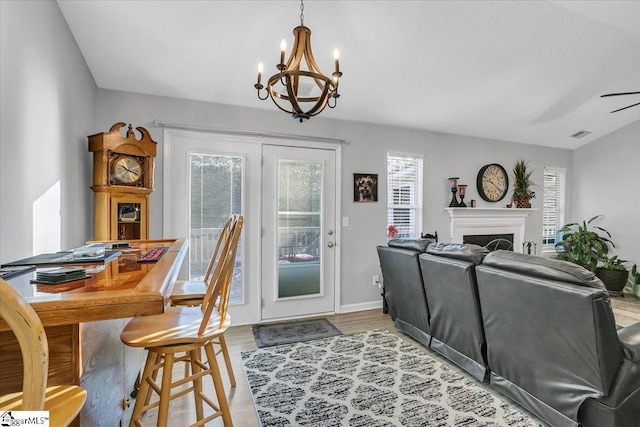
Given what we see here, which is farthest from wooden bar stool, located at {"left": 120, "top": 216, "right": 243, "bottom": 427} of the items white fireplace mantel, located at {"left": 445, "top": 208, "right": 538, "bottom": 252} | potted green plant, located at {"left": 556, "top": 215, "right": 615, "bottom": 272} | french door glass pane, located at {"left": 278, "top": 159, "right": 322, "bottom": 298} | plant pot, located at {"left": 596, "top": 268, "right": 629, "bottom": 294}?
plant pot, located at {"left": 596, "top": 268, "right": 629, "bottom": 294}

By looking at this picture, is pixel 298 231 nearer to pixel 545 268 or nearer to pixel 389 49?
pixel 389 49

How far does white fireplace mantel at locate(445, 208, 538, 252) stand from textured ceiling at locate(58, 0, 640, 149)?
1541 mm

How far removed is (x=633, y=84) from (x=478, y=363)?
12.6 feet

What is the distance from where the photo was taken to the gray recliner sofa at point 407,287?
281cm

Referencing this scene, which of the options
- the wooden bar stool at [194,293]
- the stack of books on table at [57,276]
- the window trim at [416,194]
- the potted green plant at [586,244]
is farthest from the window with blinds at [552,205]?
the stack of books on table at [57,276]

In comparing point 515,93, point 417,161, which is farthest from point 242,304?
point 515,93

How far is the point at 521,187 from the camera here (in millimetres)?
5152

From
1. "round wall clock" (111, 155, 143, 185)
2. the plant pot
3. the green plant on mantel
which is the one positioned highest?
"round wall clock" (111, 155, 143, 185)

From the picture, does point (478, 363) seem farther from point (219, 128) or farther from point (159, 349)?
point (219, 128)

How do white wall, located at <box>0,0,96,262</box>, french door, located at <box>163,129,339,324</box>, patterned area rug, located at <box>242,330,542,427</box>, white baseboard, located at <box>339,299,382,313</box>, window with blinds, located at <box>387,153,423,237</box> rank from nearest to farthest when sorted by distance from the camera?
white wall, located at <box>0,0,96,262</box> < patterned area rug, located at <box>242,330,542,427</box> < french door, located at <box>163,129,339,324</box> < white baseboard, located at <box>339,299,382,313</box> < window with blinds, located at <box>387,153,423,237</box>

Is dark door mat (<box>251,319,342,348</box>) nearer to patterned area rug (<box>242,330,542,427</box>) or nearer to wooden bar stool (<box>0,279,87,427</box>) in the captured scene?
patterned area rug (<box>242,330,542,427</box>)

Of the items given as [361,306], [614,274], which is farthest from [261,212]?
[614,274]

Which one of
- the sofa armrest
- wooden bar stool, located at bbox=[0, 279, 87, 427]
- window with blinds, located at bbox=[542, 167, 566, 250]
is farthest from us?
window with blinds, located at bbox=[542, 167, 566, 250]

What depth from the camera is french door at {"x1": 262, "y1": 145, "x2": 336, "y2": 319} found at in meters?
3.65
